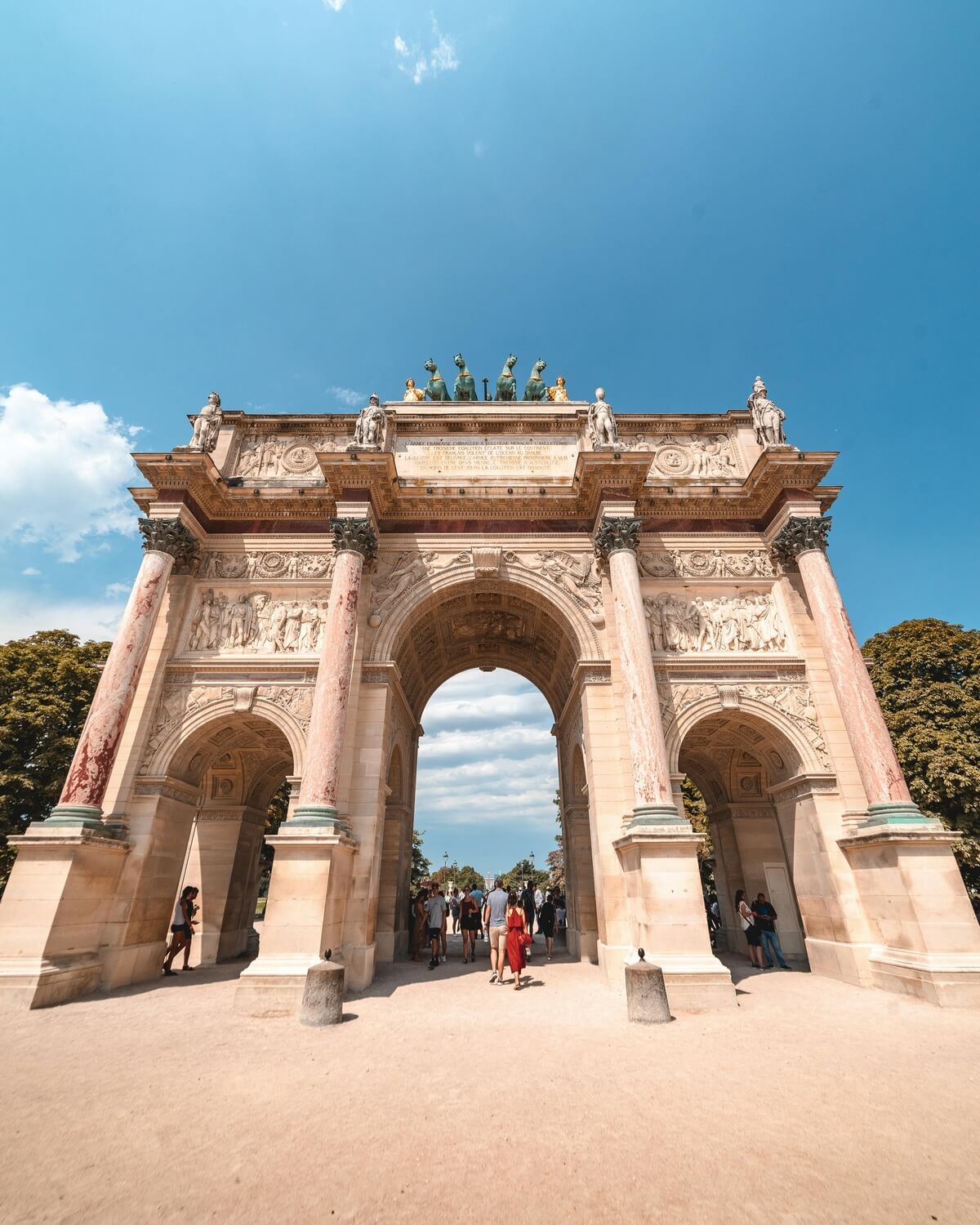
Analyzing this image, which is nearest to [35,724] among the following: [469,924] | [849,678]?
[469,924]

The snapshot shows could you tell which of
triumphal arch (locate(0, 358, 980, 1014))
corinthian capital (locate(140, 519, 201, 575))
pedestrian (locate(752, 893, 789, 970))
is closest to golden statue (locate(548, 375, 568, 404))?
triumphal arch (locate(0, 358, 980, 1014))

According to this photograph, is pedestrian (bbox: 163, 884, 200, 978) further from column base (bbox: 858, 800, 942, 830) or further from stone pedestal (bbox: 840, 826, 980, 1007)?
column base (bbox: 858, 800, 942, 830)

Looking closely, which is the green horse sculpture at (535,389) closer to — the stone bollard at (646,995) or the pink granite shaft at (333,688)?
the pink granite shaft at (333,688)

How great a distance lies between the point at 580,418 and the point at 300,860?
51.4 feet

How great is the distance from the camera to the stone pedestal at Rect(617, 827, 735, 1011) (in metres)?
10.3

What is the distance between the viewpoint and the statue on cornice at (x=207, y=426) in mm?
17656

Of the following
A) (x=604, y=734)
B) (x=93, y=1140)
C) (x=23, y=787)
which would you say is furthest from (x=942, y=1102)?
(x=23, y=787)

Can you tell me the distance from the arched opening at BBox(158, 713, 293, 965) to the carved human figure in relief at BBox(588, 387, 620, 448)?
1315cm

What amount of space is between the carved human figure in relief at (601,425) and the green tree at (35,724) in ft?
72.8

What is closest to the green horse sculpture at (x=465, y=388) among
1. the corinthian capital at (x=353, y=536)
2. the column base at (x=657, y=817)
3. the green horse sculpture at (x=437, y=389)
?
the green horse sculpture at (x=437, y=389)

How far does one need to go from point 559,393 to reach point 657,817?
15.3m

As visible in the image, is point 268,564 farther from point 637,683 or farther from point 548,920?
point 548,920

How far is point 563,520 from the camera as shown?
17688 mm

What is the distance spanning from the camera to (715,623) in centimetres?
1625
